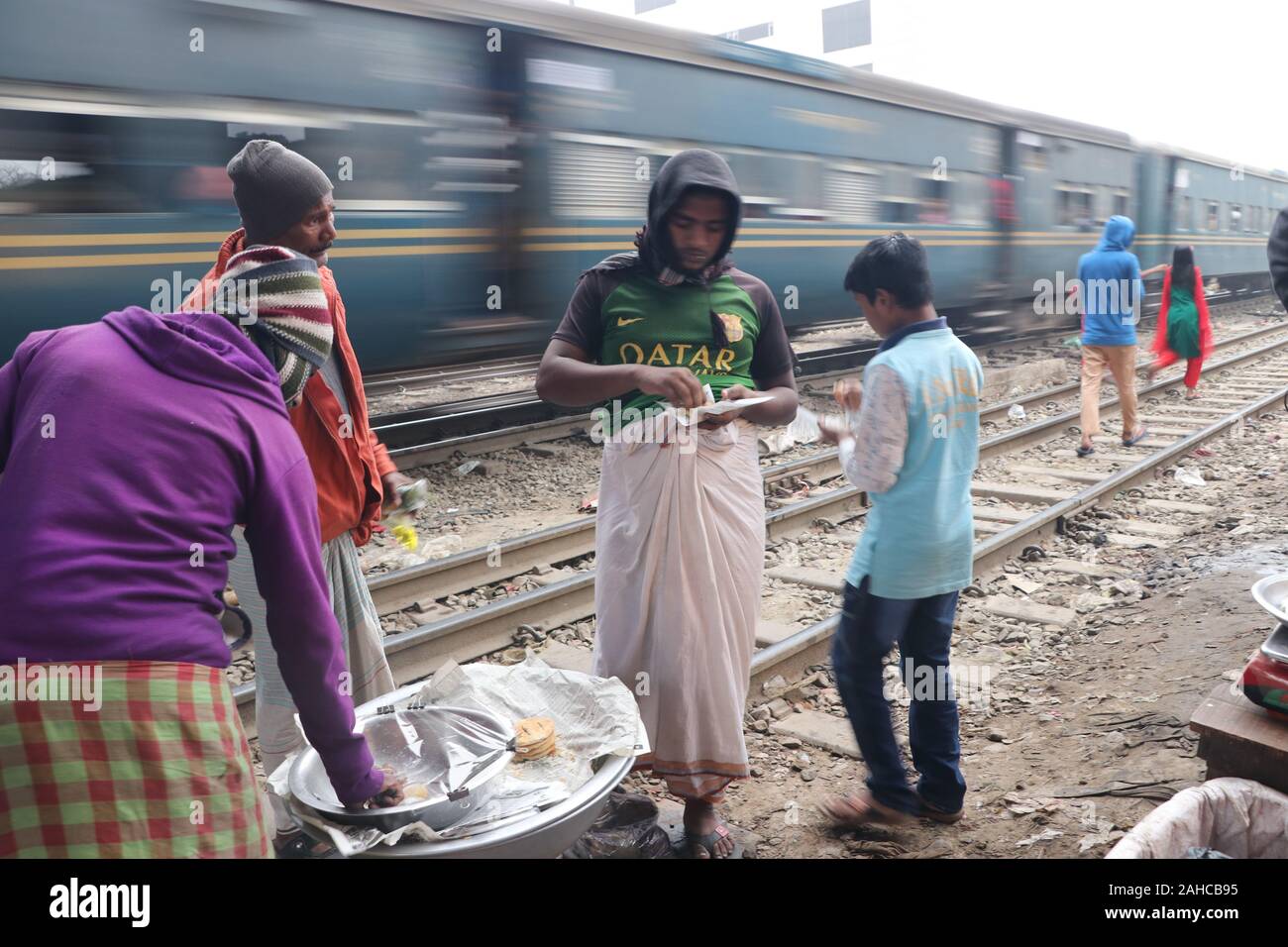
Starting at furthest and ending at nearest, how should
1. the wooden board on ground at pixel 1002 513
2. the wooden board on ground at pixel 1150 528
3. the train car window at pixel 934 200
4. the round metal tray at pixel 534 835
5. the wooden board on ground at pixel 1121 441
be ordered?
A: 1. the train car window at pixel 934 200
2. the wooden board on ground at pixel 1121 441
3. the wooden board on ground at pixel 1002 513
4. the wooden board on ground at pixel 1150 528
5. the round metal tray at pixel 534 835

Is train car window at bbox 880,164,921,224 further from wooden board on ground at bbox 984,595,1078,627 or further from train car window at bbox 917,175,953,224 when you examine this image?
wooden board on ground at bbox 984,595,1078,627

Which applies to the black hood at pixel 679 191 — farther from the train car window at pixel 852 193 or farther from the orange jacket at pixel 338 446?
the train car window at pixel 852 193

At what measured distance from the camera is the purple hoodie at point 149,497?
1480 millimetres

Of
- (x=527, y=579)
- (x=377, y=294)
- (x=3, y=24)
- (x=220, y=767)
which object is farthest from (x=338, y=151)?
(x=220, y=767)

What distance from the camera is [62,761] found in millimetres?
1465

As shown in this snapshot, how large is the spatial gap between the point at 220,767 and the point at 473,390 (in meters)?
9.42

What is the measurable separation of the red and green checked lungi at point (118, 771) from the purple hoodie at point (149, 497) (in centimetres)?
6

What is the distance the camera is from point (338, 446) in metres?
2.48

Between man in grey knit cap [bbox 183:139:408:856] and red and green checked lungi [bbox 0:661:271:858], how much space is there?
790 millimetres

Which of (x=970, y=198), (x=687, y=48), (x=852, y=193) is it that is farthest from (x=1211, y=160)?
(x=687, y=48)

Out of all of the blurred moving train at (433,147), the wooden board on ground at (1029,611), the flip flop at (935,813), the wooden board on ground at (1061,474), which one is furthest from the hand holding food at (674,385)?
the wooden board on ground at (1061,474)

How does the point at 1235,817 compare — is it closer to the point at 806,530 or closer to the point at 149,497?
the point at 149,497

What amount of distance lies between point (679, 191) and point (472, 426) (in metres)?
6.86

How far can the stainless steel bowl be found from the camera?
1826 mm
